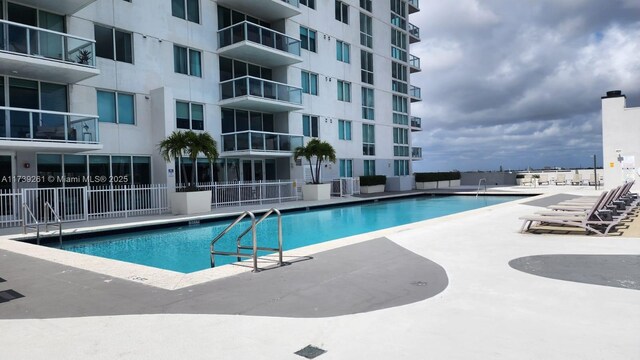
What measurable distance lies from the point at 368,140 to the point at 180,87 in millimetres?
16580

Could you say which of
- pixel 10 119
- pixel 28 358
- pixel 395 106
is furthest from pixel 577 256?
pixel 395 106

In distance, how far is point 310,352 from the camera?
350 cm

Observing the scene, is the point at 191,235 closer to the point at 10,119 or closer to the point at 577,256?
the point at 10,119

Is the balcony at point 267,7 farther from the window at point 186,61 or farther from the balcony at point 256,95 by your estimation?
the balcony at point 256,95

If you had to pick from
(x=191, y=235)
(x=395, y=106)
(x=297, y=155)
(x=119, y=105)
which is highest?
(x=395, y=106)

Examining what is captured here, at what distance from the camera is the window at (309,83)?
26.9 m

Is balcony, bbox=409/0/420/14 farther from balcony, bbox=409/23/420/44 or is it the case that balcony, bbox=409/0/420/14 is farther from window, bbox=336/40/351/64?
window, bbox=336/40/351/64

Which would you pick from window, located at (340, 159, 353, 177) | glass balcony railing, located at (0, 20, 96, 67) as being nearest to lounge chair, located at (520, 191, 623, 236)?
glass balcony railing, located at (0, 20, 96, 67)

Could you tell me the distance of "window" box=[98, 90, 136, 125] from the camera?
17.2m

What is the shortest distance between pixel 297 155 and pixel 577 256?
17.2 meters

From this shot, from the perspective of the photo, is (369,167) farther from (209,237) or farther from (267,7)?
(209,237)

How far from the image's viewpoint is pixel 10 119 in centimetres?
1335

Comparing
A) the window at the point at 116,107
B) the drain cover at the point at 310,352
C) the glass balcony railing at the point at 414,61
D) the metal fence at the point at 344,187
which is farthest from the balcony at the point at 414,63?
the drain cover at the point at 310,352

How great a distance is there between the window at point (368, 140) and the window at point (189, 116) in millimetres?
14478
